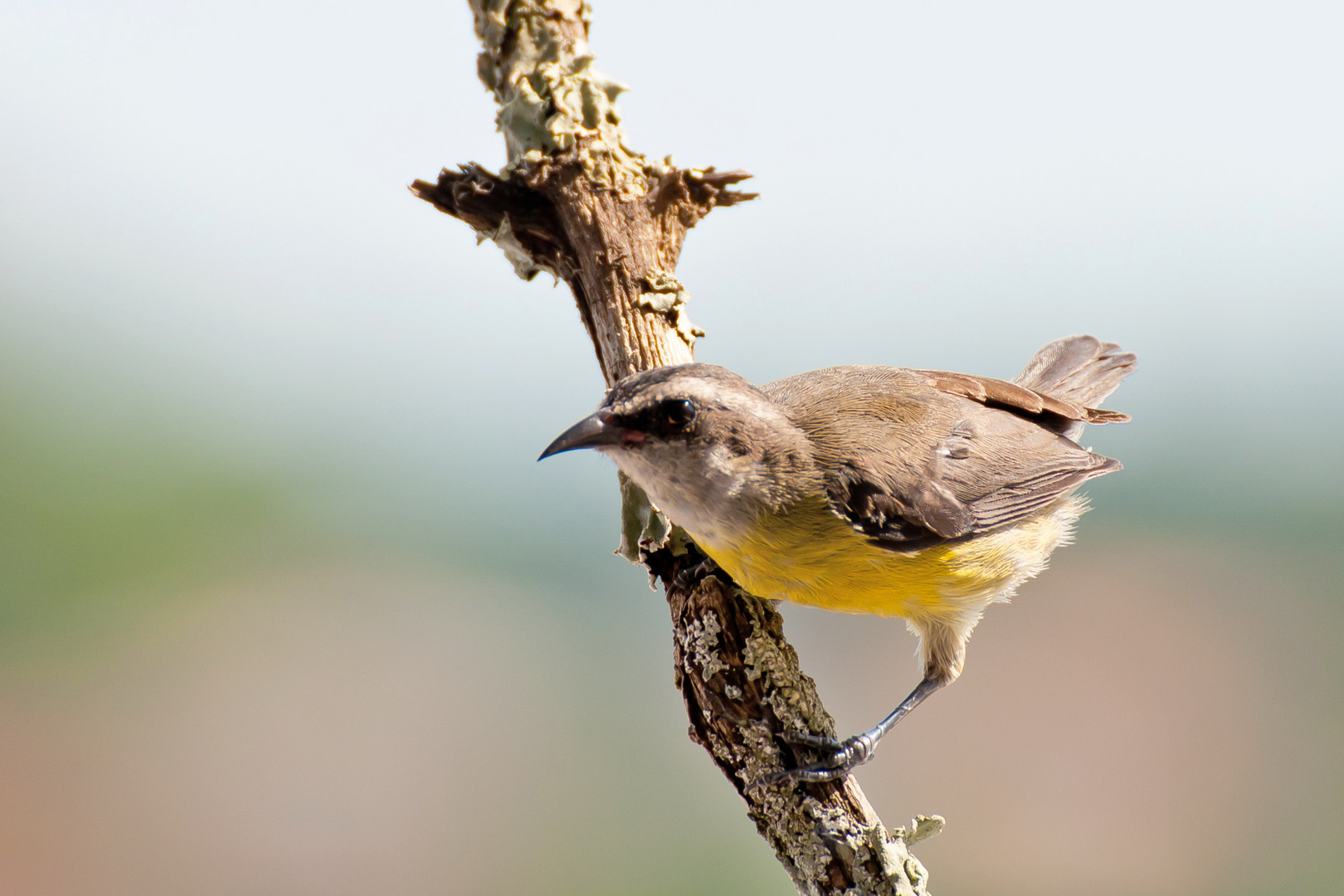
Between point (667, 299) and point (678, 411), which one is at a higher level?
point (667, 299)

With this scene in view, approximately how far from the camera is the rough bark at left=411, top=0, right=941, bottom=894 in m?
1.96

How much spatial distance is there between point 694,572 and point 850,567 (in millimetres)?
386

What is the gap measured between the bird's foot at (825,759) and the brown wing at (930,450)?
0.45 meters

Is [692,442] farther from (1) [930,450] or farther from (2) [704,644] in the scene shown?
(1) [930,450]

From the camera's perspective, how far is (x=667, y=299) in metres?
2.22

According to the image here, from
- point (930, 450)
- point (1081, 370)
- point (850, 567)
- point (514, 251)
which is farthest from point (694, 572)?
point (1081, 370)

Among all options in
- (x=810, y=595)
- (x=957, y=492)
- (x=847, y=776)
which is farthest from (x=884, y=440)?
(x=847, y=776)

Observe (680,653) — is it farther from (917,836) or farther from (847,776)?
(917,836)

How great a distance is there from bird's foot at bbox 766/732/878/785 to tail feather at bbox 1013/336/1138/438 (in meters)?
1.45

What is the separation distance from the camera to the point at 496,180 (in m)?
2.17

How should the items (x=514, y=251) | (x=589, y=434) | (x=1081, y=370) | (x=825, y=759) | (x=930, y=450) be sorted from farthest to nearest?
1. (x=1081, y=370)
2. (x=514, y=251)
3. (x=930, y=450)
4. (x=825, y=759)
5. (x=589, y=434)

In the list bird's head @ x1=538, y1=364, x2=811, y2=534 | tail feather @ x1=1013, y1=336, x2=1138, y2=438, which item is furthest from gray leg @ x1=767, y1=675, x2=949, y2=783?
tail feather @ x1=1013, y1=336, x2=1138, y2=438

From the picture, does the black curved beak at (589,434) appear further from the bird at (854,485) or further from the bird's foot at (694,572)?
the bird's foot at (694,572)

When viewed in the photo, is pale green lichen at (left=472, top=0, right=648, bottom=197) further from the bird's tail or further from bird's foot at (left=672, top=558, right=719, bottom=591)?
the bird's tail
